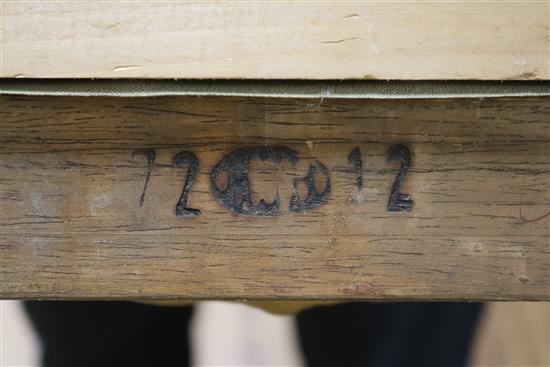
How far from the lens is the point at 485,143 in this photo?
517mm

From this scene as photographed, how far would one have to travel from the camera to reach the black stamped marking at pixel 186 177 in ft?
1.70

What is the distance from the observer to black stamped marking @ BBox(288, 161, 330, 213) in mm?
517

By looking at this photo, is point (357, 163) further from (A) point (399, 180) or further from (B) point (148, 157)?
(B) point (148, 157)

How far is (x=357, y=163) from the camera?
1.70ft

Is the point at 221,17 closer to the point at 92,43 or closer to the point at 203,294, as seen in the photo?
the point at 92,43

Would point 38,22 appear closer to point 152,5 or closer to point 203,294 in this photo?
point 152,5

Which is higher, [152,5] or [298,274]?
[152,5]

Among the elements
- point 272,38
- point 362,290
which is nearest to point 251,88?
point 272,38

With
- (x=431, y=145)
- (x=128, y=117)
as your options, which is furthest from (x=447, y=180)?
(x=128, y=117)

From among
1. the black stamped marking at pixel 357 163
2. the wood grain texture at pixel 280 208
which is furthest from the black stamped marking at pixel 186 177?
the black stamped marking at pixel 357 163

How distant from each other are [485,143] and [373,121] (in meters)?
0.08

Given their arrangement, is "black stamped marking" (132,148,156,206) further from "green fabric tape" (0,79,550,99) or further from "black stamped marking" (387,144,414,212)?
"black stamped marking" (387,144,414,212)

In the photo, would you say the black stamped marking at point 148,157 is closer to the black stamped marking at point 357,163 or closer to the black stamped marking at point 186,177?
the black stamped marking at point 186,177

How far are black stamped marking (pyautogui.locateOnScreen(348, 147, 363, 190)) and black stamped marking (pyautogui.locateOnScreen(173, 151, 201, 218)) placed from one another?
11 cm
